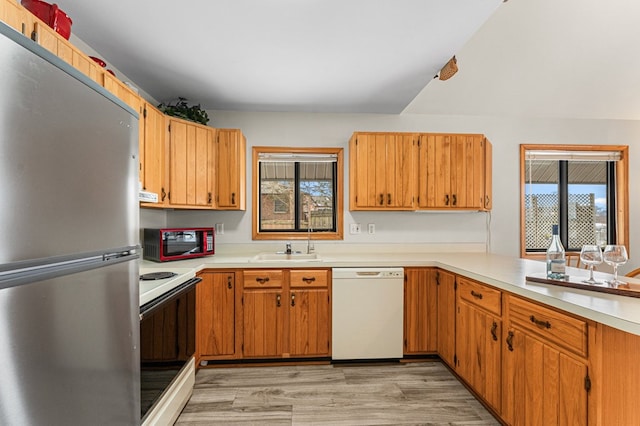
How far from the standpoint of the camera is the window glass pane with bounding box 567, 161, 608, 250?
354 cm

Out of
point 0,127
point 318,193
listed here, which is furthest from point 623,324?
point 318,193

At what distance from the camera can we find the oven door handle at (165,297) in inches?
54.2

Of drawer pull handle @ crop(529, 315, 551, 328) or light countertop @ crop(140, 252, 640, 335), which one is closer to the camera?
light countertop @ crop(140, 252, 640, 335)

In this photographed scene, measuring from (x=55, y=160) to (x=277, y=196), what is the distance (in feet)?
8.84

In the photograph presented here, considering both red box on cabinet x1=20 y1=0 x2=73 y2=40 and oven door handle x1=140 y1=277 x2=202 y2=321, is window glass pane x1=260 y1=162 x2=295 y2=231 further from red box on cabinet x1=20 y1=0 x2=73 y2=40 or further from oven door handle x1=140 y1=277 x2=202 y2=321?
red box on cabinet x1=20 y1=0 x2=73 y2=40

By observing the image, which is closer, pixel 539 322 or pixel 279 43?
pixel 539 322

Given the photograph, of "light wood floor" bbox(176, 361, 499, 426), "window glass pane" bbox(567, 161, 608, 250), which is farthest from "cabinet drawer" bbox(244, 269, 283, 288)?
"window glass pane" bbox(567, 161, 608, 250)

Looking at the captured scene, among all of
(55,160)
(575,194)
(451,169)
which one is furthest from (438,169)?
(55,160)

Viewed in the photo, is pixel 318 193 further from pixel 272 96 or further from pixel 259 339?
pixel 259 339

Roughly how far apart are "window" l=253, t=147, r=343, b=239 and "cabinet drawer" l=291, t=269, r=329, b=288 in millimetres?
716

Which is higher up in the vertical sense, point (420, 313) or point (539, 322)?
point (539, 322)

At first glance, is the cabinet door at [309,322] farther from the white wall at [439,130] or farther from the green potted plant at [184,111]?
the green potted plant at [184,111]

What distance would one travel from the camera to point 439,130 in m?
3.39

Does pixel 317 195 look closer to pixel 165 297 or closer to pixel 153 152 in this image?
pixel 153 152
